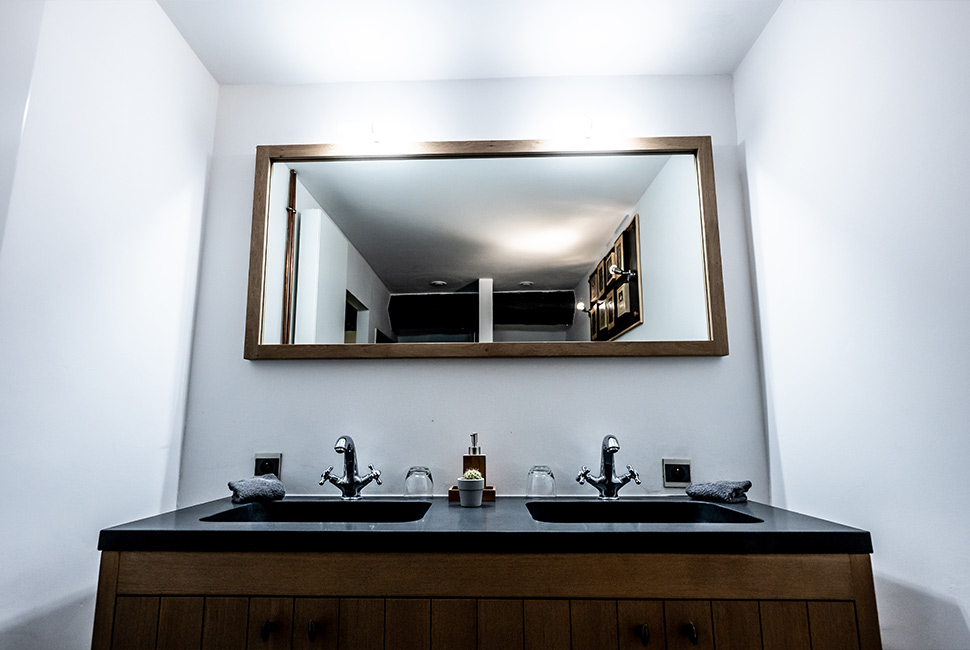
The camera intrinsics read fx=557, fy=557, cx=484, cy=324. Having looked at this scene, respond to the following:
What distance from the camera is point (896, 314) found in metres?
1.21

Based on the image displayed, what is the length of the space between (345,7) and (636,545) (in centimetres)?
168

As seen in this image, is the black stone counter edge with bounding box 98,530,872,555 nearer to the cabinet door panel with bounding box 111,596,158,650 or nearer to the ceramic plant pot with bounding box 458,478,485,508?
the cabinet door panel with bounding box 111,596,158,650

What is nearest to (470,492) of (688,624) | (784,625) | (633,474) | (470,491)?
(470,491)

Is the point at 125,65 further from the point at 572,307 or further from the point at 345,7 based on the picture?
the point at 572,307

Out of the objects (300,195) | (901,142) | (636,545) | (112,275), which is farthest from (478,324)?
(901,142)

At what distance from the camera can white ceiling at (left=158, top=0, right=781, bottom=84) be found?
5.54 feet

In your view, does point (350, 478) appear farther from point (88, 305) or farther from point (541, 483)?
point (88, 305)

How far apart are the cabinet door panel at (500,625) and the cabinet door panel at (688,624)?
301 millimetres

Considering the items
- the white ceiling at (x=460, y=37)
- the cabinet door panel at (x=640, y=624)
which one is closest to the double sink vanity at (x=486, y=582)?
the cabinet door panel at (x=640, y=624)

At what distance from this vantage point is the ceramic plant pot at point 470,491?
1.53 meters

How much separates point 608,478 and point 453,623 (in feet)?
2.29

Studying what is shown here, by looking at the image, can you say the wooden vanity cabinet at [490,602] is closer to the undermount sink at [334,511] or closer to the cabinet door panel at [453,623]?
the cabinet door panel at [453,623]

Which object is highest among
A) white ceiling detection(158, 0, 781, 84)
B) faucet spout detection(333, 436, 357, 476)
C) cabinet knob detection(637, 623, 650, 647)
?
white ceiling detection(158, 0, 781, 84)

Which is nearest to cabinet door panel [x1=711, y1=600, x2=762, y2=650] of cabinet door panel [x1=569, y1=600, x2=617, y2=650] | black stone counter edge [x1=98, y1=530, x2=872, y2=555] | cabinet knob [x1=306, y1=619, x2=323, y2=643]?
black stone counter edge [x1=98, y1=530, x2=872, y2=555]
